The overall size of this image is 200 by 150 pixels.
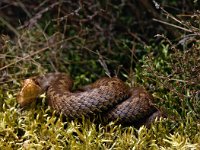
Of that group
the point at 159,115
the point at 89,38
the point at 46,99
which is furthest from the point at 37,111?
the point at 89,38

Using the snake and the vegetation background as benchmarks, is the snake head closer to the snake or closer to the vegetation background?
the vegetation background

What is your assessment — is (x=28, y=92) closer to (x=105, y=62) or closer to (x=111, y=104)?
(x=111, y=104)

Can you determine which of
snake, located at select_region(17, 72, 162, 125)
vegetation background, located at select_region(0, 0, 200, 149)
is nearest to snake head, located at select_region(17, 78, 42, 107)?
vegetation background, located at select_region(0, 0, 200, 149)

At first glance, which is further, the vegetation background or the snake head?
the snake head

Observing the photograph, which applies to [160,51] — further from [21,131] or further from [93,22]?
[21,131]

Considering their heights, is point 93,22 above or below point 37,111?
above
